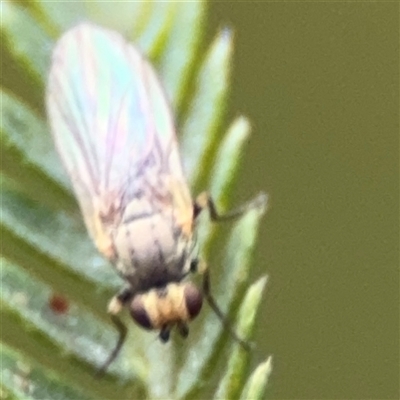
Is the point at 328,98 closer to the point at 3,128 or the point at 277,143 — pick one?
the point at 277,143

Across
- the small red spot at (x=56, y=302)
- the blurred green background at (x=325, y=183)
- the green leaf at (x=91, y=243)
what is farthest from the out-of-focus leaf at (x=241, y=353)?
the blurred green background at (x=325, y=183)

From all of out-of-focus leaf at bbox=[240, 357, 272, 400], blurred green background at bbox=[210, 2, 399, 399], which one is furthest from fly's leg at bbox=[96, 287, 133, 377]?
blurred green background at bbox=[210, 2, 399, 399]

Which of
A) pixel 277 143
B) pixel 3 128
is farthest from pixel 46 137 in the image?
pixel 277 143

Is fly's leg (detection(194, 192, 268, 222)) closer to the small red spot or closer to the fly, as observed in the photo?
the fly

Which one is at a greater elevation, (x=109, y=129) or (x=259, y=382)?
(x=109, y=129)

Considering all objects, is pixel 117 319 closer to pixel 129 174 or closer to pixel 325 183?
pixel 129 174

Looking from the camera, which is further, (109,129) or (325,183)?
(325,183)

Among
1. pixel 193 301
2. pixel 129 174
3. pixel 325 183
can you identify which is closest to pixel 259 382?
pixel 193 301
